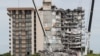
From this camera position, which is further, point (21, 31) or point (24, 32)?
point (21, 31)

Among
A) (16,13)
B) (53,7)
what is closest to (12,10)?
(16,13)

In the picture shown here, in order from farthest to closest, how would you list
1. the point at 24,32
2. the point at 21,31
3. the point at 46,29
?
the point at 21,31
the point at 24,32
the point at 46,29

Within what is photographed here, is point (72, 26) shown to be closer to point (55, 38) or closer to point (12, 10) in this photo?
point (55, 38)

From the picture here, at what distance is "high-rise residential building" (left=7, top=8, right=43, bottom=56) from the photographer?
524 ft

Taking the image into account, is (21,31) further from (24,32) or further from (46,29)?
(46,29)

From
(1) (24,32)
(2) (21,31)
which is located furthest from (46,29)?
(2) (21,31)

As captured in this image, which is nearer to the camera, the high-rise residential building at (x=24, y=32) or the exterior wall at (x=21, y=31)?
the high-rise residential building at (x=24, y=32)

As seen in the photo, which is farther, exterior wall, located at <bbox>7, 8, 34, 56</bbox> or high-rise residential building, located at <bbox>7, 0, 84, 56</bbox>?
exterior wall, located at <bbox>7, 8, 34, 56</bbox>

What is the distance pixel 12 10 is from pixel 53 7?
11501mm

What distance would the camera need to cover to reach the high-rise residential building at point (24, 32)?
524 ft

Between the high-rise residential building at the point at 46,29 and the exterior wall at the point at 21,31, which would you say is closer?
the high-rise residential building at the point at 46,29

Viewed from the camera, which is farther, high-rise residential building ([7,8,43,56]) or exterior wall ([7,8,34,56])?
exterior wall ([7,8,34,56])

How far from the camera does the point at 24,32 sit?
164875mm

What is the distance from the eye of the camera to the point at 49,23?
529ft
